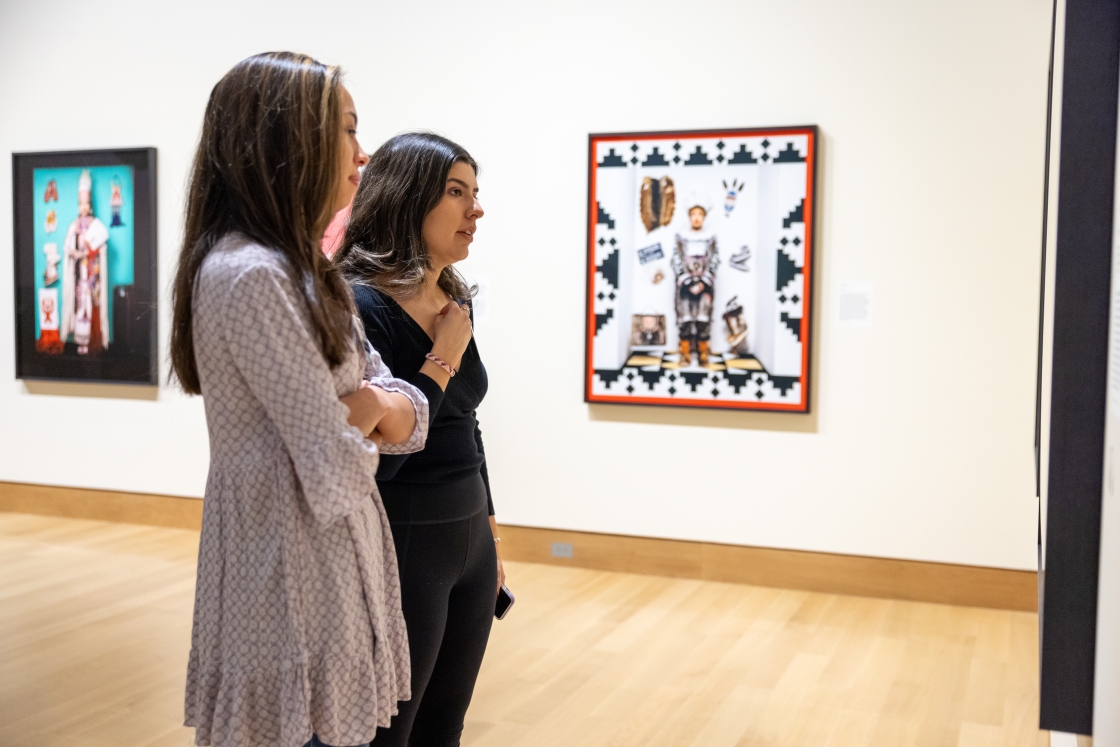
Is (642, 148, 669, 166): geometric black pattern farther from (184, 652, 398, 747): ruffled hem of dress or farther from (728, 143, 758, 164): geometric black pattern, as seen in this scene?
(184, 652, 398, 747): ruffled hem of dress

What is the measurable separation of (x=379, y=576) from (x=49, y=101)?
20.4 ft

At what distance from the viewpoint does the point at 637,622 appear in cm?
455

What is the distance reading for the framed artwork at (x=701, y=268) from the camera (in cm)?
510

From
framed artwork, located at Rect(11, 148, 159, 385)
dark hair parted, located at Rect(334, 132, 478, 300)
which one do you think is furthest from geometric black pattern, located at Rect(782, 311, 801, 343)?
framed artwork, located at Rect(11, 148, 159, 385)

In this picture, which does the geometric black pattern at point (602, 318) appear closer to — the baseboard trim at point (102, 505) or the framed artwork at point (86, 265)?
the baseboard trim at point (102, 505)

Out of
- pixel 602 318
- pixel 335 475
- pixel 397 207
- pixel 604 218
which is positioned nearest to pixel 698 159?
pixel 604 218

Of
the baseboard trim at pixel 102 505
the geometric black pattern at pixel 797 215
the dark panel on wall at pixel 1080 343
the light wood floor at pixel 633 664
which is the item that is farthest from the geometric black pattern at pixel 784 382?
the baseboard trim at pixel 102 505

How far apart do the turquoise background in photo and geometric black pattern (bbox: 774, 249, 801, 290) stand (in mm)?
3910

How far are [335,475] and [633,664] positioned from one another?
2.83 metres

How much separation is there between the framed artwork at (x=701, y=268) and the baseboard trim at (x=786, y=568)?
75 cm

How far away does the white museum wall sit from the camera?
4.82 metres

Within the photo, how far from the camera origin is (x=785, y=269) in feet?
16.8

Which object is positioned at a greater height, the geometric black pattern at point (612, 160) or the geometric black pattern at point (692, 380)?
the geometric black pattern at point (612, 160)

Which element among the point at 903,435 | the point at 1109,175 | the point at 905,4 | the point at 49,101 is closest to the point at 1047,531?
the point at 1109,175
